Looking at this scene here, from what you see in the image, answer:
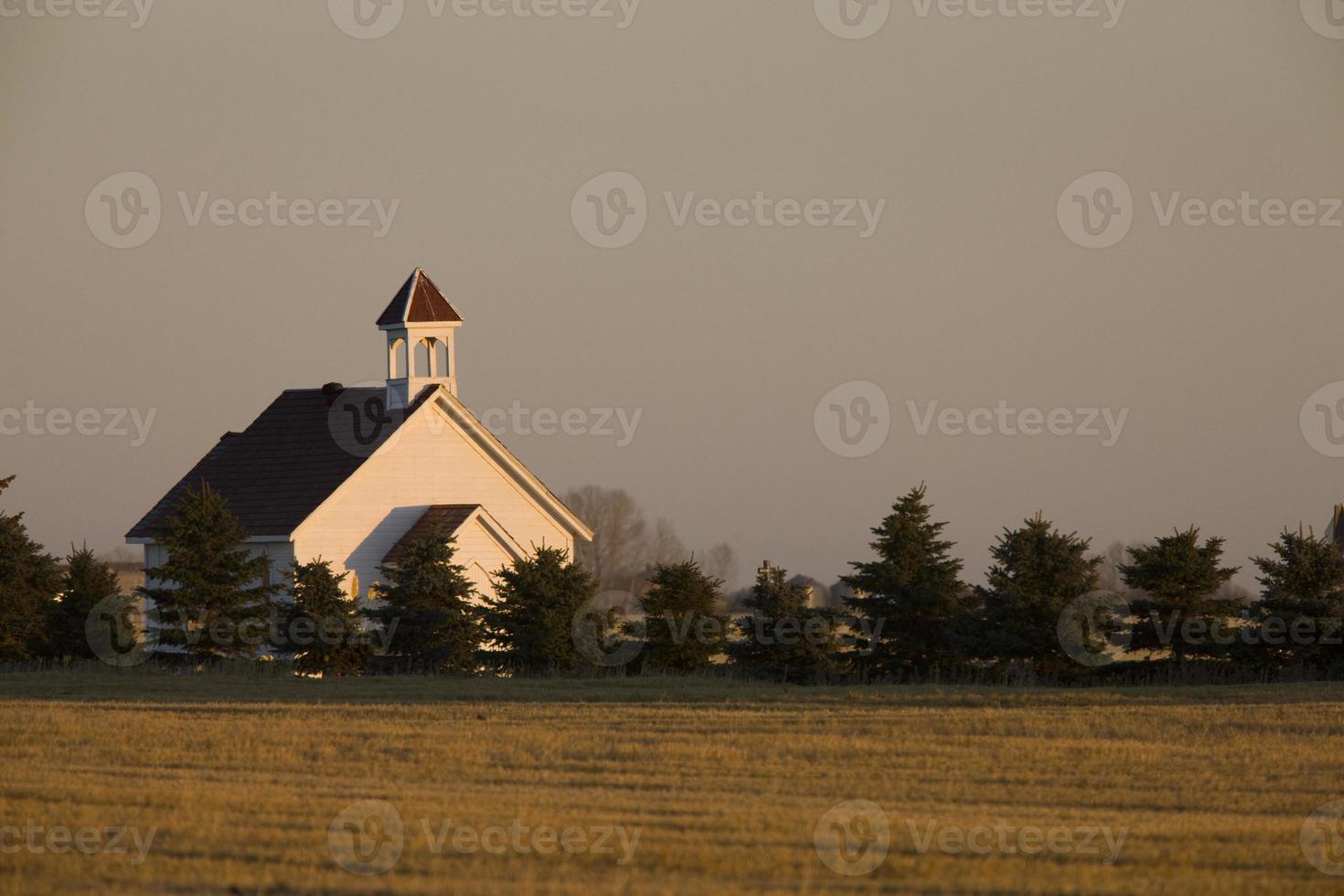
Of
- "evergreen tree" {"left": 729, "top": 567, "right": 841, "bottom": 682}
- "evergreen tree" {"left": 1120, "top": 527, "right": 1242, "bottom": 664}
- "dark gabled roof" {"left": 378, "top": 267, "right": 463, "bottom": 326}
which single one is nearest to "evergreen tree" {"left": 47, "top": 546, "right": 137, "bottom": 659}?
"dark gabled roof" {"left": 378, "top": 267, "right": 463, "bottom": 326}

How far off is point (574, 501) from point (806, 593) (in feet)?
297

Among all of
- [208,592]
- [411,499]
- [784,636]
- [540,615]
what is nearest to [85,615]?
[208,592]

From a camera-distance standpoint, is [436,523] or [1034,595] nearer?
[1034,595]

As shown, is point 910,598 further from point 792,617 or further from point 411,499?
point 411,499

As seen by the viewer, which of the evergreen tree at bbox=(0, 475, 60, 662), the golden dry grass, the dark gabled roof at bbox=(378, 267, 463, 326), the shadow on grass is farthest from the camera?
the dark gabled roof at bbox=(378, 267, 463, 326)

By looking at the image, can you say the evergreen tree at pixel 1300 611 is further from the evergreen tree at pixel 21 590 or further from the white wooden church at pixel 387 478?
the evergreen tree at pixel 21 590

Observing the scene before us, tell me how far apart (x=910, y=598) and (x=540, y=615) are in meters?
8.33

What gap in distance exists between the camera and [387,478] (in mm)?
44750

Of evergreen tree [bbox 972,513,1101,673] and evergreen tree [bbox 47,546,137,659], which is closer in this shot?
evergreen tree [bbox 972,513,1101,673]

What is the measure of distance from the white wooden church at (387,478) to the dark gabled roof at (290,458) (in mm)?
44

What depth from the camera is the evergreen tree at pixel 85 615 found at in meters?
42.0

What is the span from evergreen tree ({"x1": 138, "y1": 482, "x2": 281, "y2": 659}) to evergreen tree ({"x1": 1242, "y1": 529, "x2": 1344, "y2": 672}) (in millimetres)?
21631

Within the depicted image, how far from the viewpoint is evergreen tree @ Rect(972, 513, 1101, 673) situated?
33.9 m

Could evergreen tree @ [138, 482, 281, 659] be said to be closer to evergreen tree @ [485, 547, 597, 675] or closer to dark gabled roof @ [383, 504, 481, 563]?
dark gabled roof @ [383, 504, 481, 563]
